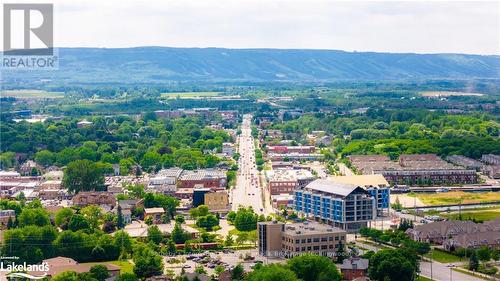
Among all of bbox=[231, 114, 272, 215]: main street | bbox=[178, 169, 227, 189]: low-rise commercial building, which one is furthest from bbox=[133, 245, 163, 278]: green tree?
bbox=[178, 169, 227, 189]: low-rise commercial building

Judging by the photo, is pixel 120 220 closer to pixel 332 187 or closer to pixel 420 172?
pixel 332 187

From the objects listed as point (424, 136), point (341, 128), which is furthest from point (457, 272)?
point (341, 128)

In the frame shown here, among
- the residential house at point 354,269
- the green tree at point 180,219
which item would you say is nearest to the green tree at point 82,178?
the green tree at point 180,219

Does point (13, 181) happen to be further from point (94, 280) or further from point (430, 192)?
point (94, 280)

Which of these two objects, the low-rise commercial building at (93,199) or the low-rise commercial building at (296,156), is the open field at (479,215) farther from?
the low-rise commercial building at (296,156)

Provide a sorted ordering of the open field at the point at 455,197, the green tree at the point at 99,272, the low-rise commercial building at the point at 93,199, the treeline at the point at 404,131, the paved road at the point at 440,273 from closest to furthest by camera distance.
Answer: the green tree at the point at 99,272
the paved road at the point at 440,273
the low-rise commercial building at the point at 93,199
the open field at the point at 455,197
the treeline at the point at 404,131

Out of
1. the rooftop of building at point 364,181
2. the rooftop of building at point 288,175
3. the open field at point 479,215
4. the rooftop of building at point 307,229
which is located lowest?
the open field at point 479,215

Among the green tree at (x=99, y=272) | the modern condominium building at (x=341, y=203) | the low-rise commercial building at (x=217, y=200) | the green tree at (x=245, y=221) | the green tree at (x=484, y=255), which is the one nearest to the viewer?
the green tree at (x=99, y=272)
